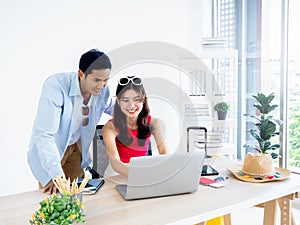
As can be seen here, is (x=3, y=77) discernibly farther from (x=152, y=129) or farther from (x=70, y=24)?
(x=152, y=129)

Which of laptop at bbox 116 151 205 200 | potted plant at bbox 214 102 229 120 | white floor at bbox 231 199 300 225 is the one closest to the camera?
laptop at bbox 116 151 205 200

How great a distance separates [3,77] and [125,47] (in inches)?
43.3

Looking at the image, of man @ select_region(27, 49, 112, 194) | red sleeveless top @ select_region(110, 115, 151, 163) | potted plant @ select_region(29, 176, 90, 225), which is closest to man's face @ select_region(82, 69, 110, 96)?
man @ select_region(27, 49, 112, 194)

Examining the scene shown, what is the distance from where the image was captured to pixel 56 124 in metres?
1.68

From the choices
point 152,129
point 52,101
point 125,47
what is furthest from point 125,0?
point 52,101

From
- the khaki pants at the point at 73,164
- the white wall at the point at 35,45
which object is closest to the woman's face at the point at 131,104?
the khaki pants at the point at 73,164

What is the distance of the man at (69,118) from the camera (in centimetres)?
164

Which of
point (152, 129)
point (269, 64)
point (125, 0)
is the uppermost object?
point (125, 0)

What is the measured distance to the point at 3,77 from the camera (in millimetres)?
2625

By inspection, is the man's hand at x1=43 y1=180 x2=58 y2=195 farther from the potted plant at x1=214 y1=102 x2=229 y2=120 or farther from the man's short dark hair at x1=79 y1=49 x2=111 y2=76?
the potted plant at x1=214 y1=102 x2=229 y2=120

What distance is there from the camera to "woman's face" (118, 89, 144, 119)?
6.37ft

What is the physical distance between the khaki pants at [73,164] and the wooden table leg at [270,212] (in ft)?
3.39

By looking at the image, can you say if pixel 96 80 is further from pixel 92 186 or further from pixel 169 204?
pixel 169 204

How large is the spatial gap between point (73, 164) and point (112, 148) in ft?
0.99
